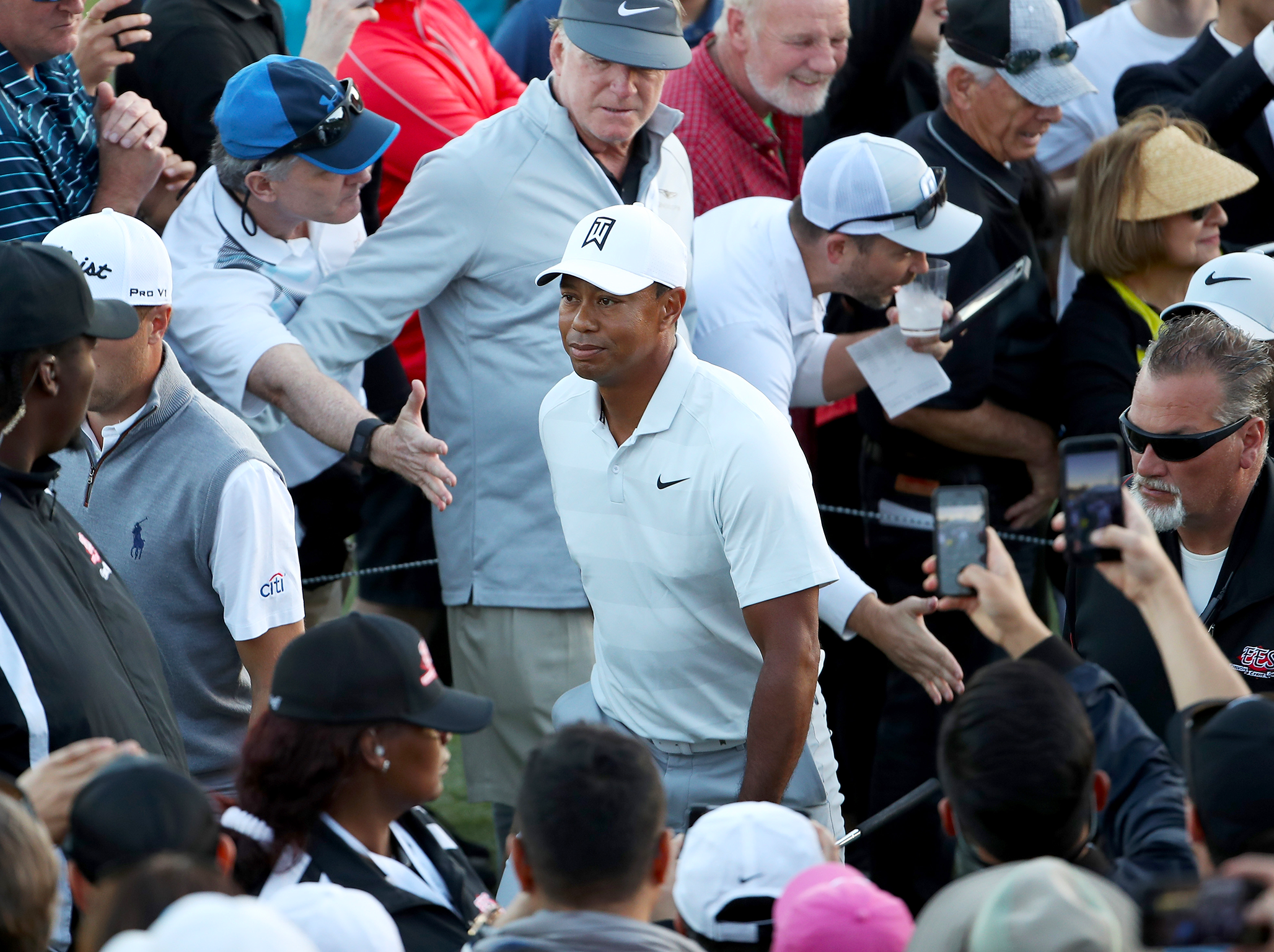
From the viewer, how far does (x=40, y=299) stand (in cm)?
278

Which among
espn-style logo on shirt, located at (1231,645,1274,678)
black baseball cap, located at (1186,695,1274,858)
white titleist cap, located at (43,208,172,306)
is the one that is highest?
white titleist cap, located at (43,208,172,306)

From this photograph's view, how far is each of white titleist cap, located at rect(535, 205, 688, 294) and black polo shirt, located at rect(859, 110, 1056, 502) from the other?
153cm

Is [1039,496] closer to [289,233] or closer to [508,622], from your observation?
[508,622]

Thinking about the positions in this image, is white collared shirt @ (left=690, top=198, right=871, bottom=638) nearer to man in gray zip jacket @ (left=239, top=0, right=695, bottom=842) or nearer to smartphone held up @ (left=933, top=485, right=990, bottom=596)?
man in gray zip jacket @ (left=239, top=0, right=695, bottom=842)

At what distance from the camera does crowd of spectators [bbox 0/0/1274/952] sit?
227cm

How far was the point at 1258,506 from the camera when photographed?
3.42m

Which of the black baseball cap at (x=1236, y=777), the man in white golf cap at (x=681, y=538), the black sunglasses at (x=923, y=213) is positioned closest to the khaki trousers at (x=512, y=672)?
the man in white golf cap at (x=681, y=538)

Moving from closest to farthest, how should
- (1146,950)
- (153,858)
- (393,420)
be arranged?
(1146,950)
(153,858)
(393,420)

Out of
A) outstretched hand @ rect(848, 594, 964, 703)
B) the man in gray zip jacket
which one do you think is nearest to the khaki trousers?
the man in gray zip jacket

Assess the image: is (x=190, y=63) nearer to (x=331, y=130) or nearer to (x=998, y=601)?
(x=331, y=130)

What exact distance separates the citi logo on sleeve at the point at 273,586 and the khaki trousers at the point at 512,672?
105cm

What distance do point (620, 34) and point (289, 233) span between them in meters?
1.12

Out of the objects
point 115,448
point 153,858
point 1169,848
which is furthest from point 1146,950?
point 115,448

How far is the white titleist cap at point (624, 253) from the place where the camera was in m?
3.46
